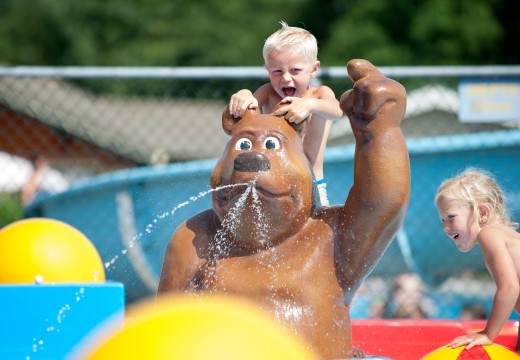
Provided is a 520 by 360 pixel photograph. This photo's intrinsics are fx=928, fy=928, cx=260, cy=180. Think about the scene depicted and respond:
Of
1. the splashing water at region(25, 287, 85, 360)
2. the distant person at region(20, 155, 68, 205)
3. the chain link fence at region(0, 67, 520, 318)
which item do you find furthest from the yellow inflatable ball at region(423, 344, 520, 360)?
the distant person at region(20, 155, 68, 205)

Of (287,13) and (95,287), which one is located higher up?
(287,13)

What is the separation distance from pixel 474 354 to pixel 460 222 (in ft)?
2.01

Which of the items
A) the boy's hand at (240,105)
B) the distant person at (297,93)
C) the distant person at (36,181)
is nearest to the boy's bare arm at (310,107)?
the distant person at (297,93)

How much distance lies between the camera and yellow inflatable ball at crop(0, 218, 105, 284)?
424 cm

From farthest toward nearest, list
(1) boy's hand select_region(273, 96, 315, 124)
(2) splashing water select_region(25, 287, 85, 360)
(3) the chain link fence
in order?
(3) the chain link fence → (2) splashing water select_region(25, 287, 85, 360) → (1) boy's hand select_region(273, 96, 315, 124)

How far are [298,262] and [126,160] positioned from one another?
7080 millimetres

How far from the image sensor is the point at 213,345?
1865mm

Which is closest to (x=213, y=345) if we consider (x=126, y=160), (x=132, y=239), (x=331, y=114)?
(x=331, y=114)

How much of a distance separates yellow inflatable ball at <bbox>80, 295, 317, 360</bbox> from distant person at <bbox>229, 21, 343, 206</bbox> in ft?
5.09

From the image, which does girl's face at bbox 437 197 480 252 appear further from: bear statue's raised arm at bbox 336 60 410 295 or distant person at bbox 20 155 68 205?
distant person at bbox 20 155 68 205

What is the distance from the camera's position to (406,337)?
4.15 meters

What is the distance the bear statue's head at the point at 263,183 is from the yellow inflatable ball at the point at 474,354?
677mm

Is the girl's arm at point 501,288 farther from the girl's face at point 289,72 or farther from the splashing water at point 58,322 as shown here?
the splashing water at point 58,322

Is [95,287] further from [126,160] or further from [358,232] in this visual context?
[126,160]
